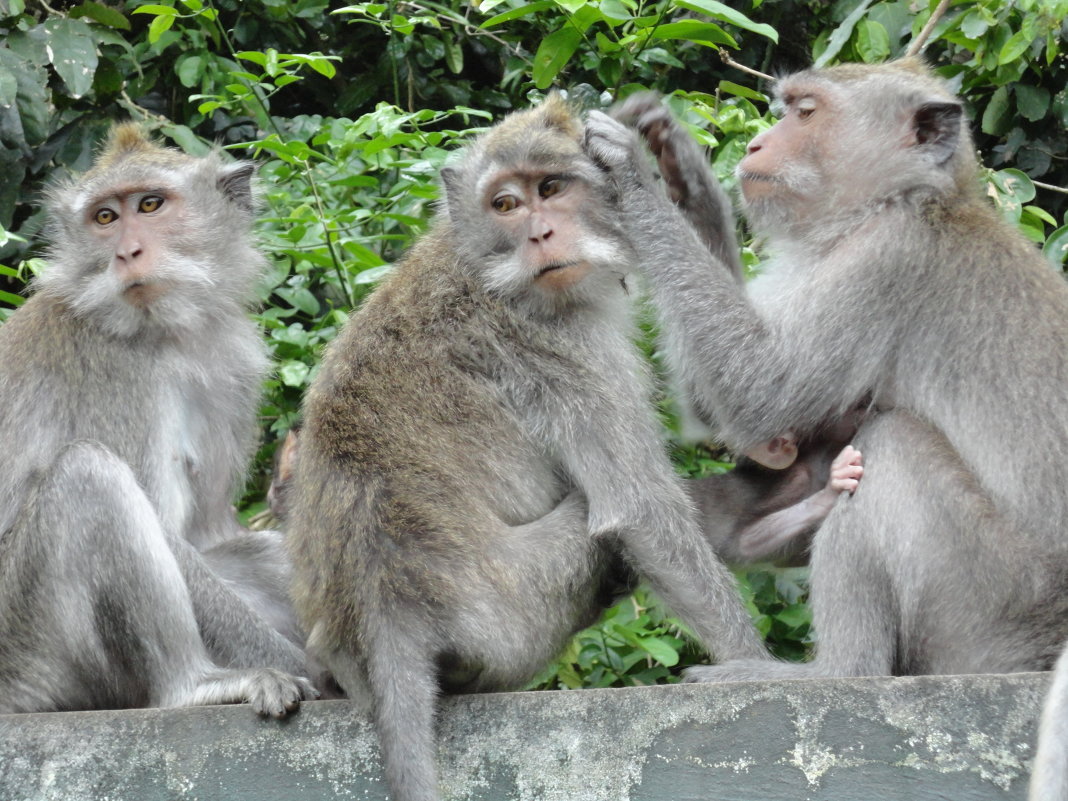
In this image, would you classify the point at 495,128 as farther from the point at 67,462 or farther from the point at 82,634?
the point at 82,634

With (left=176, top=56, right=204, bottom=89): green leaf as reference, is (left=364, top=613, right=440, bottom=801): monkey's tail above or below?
above

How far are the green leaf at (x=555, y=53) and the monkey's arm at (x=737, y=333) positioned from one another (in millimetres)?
1320

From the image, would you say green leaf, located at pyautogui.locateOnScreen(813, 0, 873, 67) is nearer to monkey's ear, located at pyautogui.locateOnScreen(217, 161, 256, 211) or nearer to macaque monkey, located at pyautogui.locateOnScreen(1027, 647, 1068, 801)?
monkey's ear, located at pyautogui.locateOnScreen(217, 161, 256, 211)

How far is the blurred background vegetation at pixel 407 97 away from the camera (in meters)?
5.60

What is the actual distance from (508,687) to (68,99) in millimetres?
4466

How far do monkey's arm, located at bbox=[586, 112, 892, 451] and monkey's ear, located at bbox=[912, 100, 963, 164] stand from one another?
0.52 m

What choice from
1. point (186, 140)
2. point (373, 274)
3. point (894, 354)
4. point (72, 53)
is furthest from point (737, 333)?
point (72, 53)

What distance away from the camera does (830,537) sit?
13.0ft

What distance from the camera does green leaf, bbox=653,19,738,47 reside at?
18.0 feet

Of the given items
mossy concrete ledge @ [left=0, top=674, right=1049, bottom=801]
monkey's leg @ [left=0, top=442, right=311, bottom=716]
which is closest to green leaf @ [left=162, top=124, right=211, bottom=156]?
monkey's leg @ [left=0, top=442, right=311, bottom=716]

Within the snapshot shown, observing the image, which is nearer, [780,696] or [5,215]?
[780,696]

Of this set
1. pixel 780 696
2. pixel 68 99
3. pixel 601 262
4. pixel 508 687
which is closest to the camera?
pixel 780 696

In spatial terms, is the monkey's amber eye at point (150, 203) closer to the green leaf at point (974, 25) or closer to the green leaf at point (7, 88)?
the green leaf at point (7, 88)

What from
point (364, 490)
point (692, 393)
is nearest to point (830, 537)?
point (692, 393)
